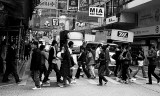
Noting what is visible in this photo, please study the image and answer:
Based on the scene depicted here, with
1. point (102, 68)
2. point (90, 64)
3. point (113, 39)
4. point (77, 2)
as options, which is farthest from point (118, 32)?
point (102, 68)

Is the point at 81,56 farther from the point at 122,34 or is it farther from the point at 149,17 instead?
the point at 149,17

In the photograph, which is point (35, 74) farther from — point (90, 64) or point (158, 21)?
point (158, 21)

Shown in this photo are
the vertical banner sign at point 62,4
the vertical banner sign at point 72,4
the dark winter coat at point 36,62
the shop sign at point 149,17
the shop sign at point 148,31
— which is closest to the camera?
the dark winter coat at point 36,62

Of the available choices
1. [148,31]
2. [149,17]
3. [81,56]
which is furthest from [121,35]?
[81,56]

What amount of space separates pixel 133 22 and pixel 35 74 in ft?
75.7

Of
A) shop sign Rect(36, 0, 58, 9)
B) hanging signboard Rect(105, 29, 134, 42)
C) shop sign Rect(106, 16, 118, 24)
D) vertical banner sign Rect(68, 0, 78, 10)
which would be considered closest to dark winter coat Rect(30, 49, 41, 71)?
shop sign Rect(36, 0, 58, 9)

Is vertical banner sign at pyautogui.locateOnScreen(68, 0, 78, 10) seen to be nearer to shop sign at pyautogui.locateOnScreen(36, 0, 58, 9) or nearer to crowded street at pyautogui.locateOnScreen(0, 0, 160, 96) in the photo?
crowded street at pyautogui.locateOnScreen(0, 0, 160, 96)

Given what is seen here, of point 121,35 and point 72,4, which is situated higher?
point 72,4

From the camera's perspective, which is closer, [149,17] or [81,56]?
[81,56]

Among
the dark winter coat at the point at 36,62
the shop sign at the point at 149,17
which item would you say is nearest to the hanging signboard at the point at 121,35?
the shop sign at the point at 149,17

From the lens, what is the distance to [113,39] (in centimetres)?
2330

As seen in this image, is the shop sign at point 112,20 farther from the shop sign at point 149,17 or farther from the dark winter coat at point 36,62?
the dark winter coat at point 36,62

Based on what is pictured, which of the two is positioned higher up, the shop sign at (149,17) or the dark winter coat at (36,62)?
the shop sign at (149,17)

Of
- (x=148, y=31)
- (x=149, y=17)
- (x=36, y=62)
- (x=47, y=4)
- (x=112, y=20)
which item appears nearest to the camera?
(x=36, y=62)
